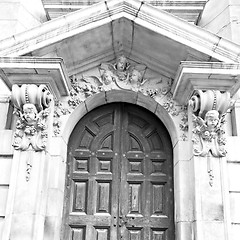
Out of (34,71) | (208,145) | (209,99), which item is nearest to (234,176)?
(208,145)

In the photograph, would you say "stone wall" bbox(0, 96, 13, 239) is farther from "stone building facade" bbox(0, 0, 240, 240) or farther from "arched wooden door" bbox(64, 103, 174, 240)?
"arched wooden door" bbox(64, 103, 174, 240)

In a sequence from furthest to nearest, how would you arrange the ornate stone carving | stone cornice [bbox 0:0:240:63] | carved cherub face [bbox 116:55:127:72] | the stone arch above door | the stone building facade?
carved cherub face [bbox 116:55:127:72] → the ornate stone carving → the stone arch above door → stone cornice [bbox 0:0:240:63] → the stone building facade

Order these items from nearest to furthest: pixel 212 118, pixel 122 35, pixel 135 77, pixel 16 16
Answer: pixel 212 118 → pixel 122 35 → pixel 135 77 → pixel 16 16

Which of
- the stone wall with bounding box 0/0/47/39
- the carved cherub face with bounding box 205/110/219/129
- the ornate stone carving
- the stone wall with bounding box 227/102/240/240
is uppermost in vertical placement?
the stone wall with bounding box 0/0/47/39

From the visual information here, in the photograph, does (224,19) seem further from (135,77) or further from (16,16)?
(16,16)

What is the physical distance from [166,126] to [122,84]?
0.98m

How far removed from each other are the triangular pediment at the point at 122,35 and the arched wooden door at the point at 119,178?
1.15 metres

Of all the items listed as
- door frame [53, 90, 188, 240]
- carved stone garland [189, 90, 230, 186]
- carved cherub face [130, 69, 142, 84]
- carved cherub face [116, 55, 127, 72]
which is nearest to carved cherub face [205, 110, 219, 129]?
carved stone garland [189, 90, 230, 186]

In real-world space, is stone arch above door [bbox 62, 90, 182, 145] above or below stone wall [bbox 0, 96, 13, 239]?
above

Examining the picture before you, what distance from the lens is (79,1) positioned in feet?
25.5

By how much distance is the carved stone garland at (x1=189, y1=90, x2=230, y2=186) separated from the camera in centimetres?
571

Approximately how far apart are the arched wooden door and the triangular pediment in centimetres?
115

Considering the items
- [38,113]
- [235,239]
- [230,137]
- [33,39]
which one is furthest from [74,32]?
[235,239]

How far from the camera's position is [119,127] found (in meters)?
6.70
